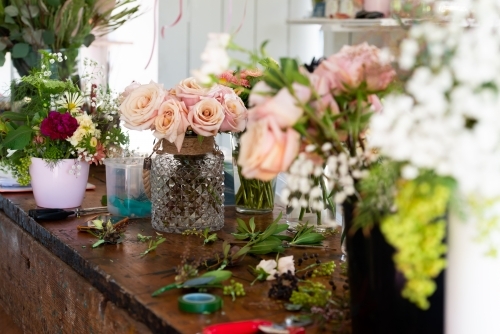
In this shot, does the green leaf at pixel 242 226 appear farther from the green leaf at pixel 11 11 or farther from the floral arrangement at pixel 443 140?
the green leaf at pixel 11 11

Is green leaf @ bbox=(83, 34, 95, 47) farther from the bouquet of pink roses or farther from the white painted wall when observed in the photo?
the bouquet of pink roses

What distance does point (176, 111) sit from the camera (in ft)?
5.08

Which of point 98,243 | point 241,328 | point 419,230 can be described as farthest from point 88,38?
point 419,230

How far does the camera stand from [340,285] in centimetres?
122

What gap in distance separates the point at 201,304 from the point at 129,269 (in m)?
0.29

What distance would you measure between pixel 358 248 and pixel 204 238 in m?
0.68

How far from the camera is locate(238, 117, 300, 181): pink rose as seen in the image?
2.79 ft

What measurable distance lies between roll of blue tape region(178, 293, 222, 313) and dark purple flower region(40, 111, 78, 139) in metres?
0.82

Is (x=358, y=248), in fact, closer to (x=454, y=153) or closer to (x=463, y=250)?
(x=463, y=250)

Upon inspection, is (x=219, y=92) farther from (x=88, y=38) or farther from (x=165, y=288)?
(x=88, y=38)

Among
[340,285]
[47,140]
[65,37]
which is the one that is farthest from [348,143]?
[65,37]

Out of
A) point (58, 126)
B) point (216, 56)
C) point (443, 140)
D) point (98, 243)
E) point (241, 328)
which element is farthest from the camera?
point (58, 126)

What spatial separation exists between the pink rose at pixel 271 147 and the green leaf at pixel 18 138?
3.69 feet

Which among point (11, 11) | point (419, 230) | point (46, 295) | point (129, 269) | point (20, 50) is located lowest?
point (46, 295)
